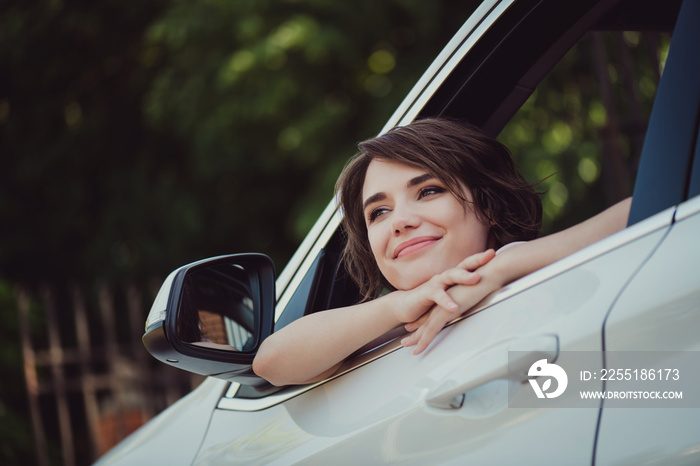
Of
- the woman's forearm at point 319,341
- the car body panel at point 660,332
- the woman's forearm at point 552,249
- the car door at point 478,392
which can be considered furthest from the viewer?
the woman's forearm at point 319,341

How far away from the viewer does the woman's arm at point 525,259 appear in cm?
123

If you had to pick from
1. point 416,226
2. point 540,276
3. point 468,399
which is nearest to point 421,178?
point 416,226

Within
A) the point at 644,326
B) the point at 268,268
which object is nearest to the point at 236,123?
the point at 268,268

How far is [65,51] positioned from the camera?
27.1 ft

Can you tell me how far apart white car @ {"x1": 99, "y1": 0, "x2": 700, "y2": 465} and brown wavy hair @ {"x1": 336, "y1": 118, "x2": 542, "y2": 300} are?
0.07 m

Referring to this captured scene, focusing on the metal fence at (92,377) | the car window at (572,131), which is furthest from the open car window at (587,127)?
the metal fence at (92,377)

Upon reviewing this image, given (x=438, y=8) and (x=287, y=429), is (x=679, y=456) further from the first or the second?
(x=438, y=8)

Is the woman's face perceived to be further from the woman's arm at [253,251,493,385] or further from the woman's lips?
the woman's arm at [253,251,493,385]

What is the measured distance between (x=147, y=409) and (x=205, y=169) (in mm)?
2602

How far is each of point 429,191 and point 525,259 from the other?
18.3 inches

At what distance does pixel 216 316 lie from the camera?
174 centimetres

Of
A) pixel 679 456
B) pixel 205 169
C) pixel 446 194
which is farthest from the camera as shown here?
pixel 205 169

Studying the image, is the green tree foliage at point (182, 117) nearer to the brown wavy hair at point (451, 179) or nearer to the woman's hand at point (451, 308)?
the brown wavy hair at point (451, 179)

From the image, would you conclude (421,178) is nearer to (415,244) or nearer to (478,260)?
(415,244)
